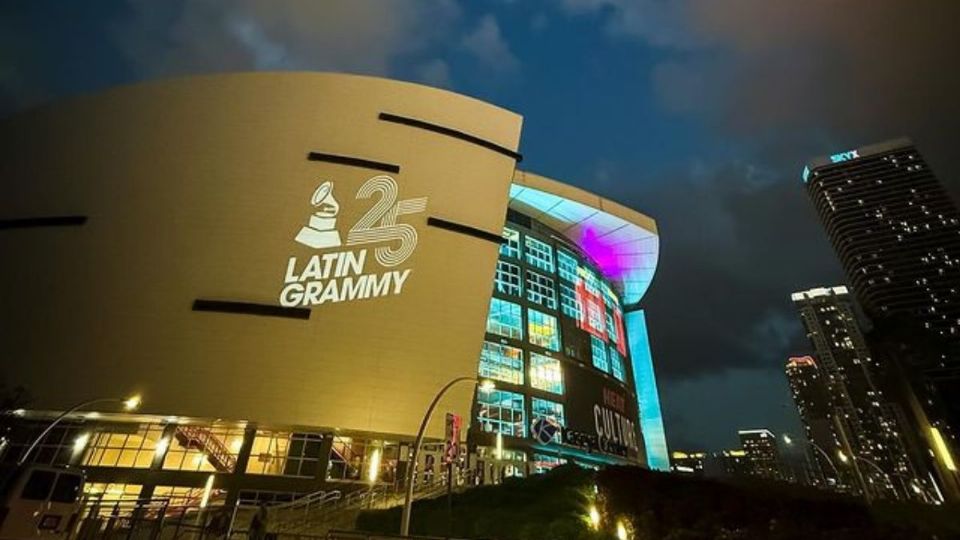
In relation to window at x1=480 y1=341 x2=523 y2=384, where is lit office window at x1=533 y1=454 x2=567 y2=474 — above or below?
below

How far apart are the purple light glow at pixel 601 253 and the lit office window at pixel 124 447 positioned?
51164 mm

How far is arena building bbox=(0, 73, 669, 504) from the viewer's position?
33719 millimetres

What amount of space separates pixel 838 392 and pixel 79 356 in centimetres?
14482

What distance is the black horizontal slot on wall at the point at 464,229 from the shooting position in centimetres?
4059

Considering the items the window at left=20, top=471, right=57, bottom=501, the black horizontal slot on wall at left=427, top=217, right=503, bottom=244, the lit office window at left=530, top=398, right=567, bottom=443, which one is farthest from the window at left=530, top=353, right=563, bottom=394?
the window at left=20, top=471, right=57, bottom=501

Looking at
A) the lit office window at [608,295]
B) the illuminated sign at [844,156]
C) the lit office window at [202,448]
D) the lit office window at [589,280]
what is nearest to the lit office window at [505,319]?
the lit office window at [589,280]

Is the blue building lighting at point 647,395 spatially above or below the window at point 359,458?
above

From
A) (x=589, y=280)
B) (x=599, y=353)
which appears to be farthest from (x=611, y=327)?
(x=599, y=353)

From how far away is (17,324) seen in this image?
35.4 meters

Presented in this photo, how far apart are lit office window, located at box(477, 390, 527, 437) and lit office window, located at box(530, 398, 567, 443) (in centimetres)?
141

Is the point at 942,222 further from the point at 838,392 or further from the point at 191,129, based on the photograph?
the point at 191,129

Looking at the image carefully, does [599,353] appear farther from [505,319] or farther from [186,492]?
[186,492]

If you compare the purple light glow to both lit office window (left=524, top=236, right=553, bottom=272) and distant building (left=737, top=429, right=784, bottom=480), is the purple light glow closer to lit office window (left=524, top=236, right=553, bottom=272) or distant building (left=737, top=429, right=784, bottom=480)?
lit office window (left=524, top=236, right=553, bottom=272)

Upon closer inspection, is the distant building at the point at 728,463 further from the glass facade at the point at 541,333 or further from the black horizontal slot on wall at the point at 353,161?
the black horizontal slot on wall at the point at 353,161
